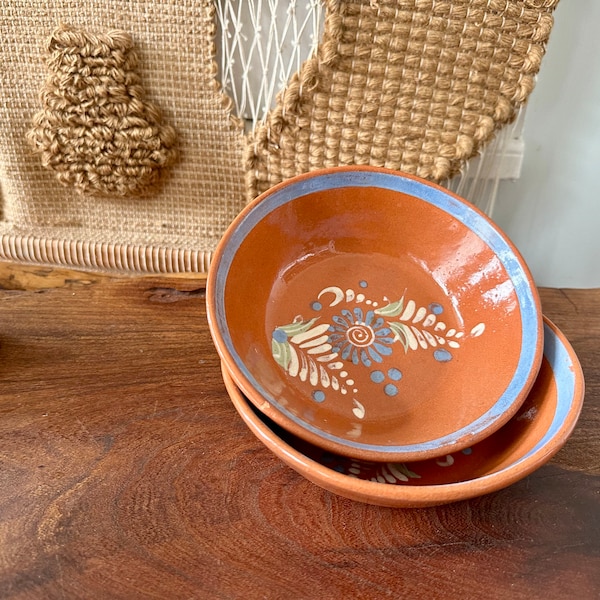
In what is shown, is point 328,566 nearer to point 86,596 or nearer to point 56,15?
point 86,596

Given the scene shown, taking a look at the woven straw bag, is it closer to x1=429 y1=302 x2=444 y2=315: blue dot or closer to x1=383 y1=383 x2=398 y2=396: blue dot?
x1=429 y1=302 x2=444 y2=315: blue dot

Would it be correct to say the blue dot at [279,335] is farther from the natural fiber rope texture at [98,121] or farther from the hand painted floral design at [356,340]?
the natural fiber rope texture at [98,121]

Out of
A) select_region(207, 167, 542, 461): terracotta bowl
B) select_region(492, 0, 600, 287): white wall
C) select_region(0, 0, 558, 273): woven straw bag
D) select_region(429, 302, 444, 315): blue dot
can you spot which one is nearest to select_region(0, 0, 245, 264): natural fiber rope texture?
select_region(0, 0, 558, 273): woven straw bag

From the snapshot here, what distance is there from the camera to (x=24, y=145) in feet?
2.29

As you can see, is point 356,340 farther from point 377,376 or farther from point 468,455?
point 468,455

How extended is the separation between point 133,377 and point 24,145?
1.15 feet

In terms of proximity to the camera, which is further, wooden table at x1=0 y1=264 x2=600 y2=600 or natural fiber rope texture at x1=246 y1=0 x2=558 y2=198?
natural fiber rope texture at x1=246 y1=0 x2=558 y2=198

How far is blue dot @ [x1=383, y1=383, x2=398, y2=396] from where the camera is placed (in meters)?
0.53

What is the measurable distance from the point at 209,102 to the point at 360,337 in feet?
1.09

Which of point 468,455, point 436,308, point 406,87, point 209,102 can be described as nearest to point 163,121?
point 209,102

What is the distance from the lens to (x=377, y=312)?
22.8 inches

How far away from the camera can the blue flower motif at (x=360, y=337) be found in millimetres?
551

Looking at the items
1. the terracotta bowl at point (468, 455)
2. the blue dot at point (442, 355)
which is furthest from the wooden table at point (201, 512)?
the blue dot at point (442, 355)

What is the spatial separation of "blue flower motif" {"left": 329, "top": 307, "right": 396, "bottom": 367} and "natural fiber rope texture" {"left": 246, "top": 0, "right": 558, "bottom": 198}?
0.21m
